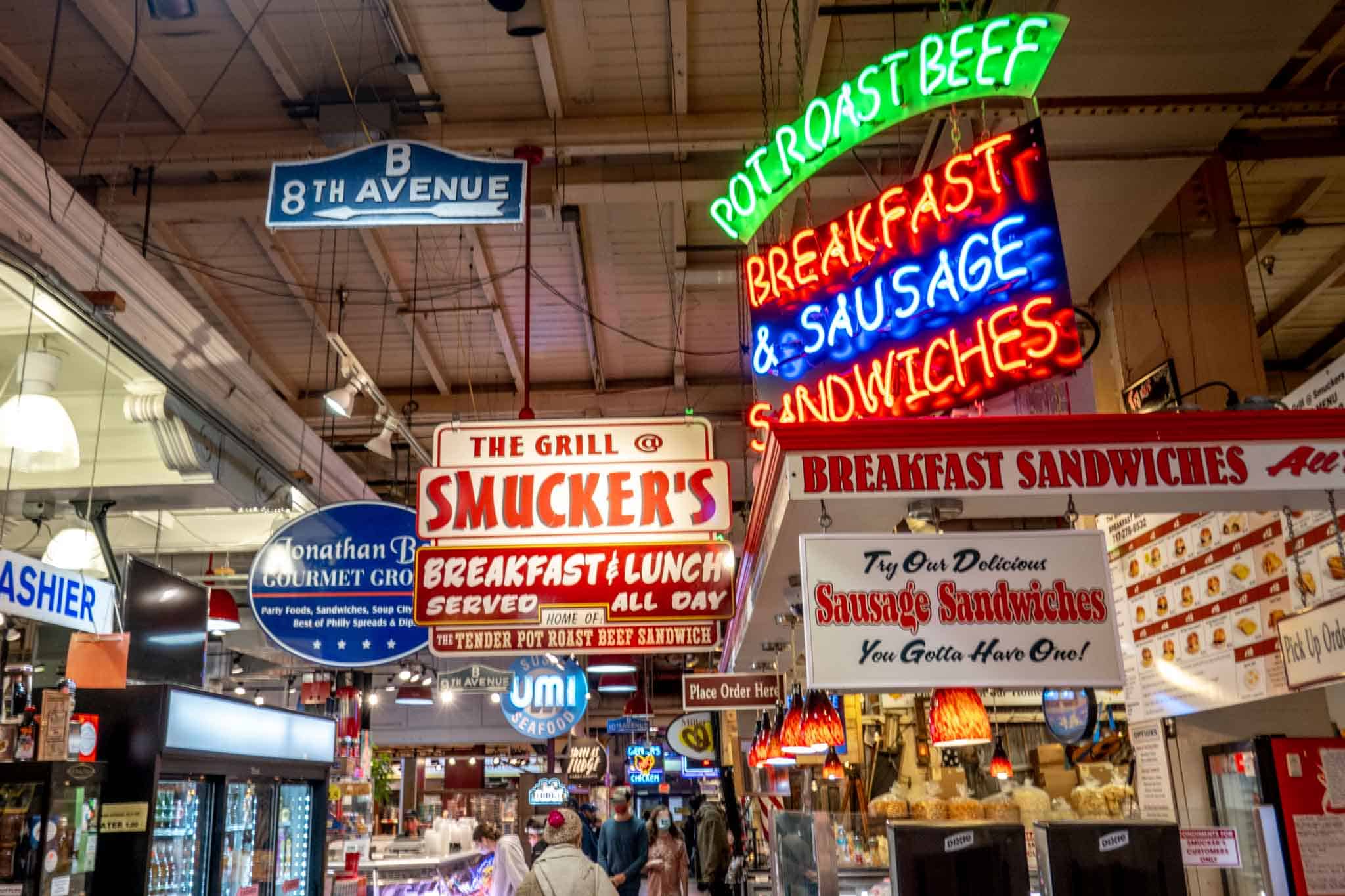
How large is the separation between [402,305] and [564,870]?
5525 mm

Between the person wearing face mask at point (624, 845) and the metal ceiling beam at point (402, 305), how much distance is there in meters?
4.91

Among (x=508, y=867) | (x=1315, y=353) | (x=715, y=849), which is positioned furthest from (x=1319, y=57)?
(x=715, y=849)

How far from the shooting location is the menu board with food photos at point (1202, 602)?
16.4ft

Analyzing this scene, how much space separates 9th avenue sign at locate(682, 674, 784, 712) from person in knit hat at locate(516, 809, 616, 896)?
14.2ft

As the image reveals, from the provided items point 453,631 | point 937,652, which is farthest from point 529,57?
point 937,652

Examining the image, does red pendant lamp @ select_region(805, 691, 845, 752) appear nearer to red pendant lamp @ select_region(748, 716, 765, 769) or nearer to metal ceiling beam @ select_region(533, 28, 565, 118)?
red pendant lamp @ select_region(748, 716, 765, 769)

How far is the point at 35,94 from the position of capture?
22.5 ft

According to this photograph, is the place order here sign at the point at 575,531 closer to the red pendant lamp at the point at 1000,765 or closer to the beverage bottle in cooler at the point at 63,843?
the beverage bottle in cooler at the point at 63,843

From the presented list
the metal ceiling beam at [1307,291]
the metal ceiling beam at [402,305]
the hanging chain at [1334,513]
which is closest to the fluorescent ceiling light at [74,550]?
the metal ceiling beam at [402,305]

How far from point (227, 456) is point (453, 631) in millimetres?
3254

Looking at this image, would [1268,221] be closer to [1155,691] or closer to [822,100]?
[1155,691]

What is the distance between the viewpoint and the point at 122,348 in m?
6.32

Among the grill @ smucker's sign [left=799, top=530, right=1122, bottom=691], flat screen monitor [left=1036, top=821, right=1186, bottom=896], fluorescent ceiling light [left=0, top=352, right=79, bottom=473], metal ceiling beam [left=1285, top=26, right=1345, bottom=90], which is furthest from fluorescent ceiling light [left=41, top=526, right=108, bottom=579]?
metal ceiling beam [left=1285, top=26, right=1345, bottom=90]

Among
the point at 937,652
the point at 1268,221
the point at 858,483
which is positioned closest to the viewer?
the point at 937,652
